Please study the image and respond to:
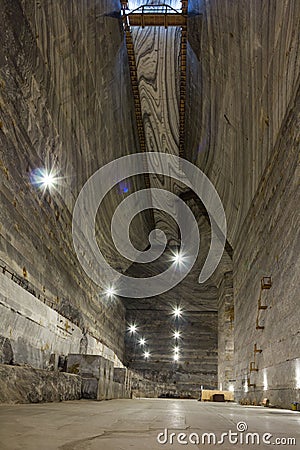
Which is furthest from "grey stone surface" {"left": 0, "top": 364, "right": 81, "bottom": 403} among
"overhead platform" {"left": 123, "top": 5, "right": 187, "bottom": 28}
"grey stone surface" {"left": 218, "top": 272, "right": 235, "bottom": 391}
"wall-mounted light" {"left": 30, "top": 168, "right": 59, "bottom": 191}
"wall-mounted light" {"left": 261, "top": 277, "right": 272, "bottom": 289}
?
"grey stone surface" {"left": 218, "top": 272, "right": 235, "bottom": 391}

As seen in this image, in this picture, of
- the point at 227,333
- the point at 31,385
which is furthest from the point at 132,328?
the point at 31,385

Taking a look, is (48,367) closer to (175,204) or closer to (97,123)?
(97,123)

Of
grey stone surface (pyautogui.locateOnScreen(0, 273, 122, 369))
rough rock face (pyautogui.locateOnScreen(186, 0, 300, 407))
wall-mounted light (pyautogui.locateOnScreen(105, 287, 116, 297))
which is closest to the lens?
grey stone surface (pyautogui.locateOnScreen(0, 273, 122, 369))

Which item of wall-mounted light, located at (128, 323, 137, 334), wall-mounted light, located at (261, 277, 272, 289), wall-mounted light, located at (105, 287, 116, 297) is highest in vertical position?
wall-mounted light, located at (105, 287, 116, 297)

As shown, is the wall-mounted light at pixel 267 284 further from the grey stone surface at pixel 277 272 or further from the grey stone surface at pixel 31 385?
the grey stone surface at pixel 31 385

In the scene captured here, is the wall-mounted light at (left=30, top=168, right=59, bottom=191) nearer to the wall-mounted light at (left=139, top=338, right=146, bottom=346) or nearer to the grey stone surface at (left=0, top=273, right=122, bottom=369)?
the grey stone surface at (left=0, top=273, right=122, bottom=369)

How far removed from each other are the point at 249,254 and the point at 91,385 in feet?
14.1

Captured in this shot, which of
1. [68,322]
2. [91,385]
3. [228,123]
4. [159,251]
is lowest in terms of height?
[91,385]

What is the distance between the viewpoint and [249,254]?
30.7 ft

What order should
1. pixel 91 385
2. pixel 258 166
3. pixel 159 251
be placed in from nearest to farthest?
pixel 91 385
pixel 258 166
pixel 159 251

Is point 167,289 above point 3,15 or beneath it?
above

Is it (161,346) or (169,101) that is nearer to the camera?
(169,101)

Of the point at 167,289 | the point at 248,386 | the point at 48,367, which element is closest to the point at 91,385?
the point at 48,367

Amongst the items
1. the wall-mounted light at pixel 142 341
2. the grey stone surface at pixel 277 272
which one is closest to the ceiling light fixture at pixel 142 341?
the wall-mounted light at pixel 142 341
